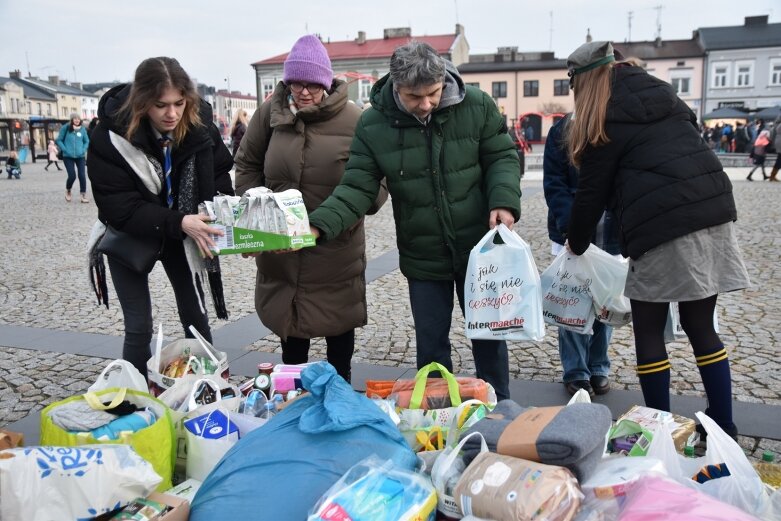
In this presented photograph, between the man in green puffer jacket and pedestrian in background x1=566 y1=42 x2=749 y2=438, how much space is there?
14.6 inches

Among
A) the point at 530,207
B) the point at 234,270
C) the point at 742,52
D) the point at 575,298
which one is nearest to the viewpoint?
the point at 575,298

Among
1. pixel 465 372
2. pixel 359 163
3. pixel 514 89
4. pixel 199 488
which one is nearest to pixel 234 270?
pixel 465 372

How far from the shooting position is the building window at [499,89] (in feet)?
193

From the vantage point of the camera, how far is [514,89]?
192ft

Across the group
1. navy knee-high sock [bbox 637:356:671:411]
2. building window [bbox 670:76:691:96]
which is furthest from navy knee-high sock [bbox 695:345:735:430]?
building window [bbox 670:76:691:96]

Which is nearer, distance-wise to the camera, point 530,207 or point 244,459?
point 244,459

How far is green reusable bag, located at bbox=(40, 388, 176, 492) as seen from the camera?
2.17 m

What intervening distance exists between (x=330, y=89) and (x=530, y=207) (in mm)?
9020

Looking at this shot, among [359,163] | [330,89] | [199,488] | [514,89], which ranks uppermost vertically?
[514,89]

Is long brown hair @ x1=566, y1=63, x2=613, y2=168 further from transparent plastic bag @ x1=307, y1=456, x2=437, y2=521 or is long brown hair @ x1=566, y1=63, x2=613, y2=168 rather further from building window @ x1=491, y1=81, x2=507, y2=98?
building window @ x1=491, y1=81, x2=507, y2=98

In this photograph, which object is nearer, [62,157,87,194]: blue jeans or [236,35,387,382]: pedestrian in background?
[236,35,387,382]: pedestrian in background

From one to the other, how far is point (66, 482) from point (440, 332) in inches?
66.5

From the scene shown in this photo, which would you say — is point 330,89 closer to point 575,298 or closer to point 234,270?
point 575,298

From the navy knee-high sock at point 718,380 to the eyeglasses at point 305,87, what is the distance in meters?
2.08
